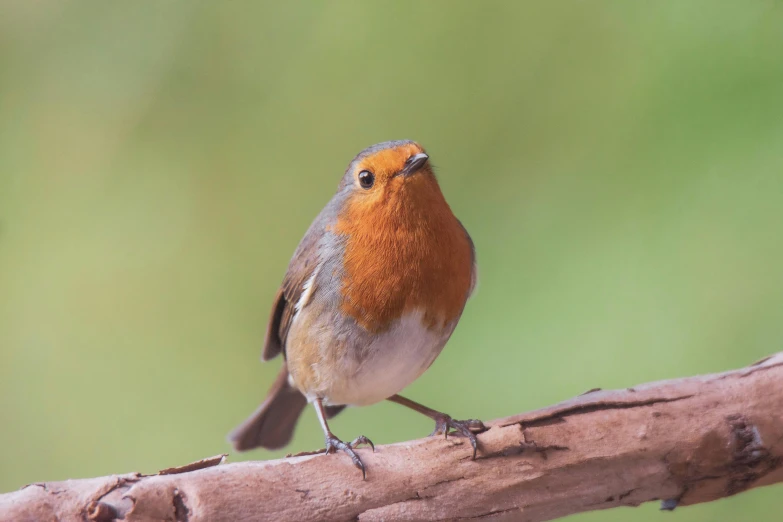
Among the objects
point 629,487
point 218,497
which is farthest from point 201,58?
point 629,487

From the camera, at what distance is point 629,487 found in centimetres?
225

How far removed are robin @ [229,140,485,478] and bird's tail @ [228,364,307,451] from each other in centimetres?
51

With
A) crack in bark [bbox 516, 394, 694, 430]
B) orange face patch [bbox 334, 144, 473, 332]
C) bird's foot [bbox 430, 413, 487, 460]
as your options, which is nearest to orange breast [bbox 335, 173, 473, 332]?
orange face patch [bbox 334, 144, 473, 332]

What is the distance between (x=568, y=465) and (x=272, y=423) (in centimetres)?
141

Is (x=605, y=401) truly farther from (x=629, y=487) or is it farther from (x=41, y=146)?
(x=41, y=146)

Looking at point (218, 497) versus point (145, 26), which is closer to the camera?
point (218, 497)

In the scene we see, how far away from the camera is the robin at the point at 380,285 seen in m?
2.46

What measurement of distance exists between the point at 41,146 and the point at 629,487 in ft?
9.68

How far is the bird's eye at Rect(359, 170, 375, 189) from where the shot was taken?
2574 mm

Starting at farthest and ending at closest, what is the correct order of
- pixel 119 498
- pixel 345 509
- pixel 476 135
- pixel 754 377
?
pixel 476 135 → pixel 754 377 → pixel 345 509 → pixel 119 498

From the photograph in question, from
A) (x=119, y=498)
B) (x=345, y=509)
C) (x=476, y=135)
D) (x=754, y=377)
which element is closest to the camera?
(x=119, y=498)

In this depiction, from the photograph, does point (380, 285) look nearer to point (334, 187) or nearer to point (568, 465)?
point (568, 465)

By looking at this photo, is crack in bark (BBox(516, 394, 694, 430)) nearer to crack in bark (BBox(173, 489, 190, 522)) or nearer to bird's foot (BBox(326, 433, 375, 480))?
bird's foot (BBox(326, 433, 375, 480))

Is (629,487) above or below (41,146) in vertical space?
below
